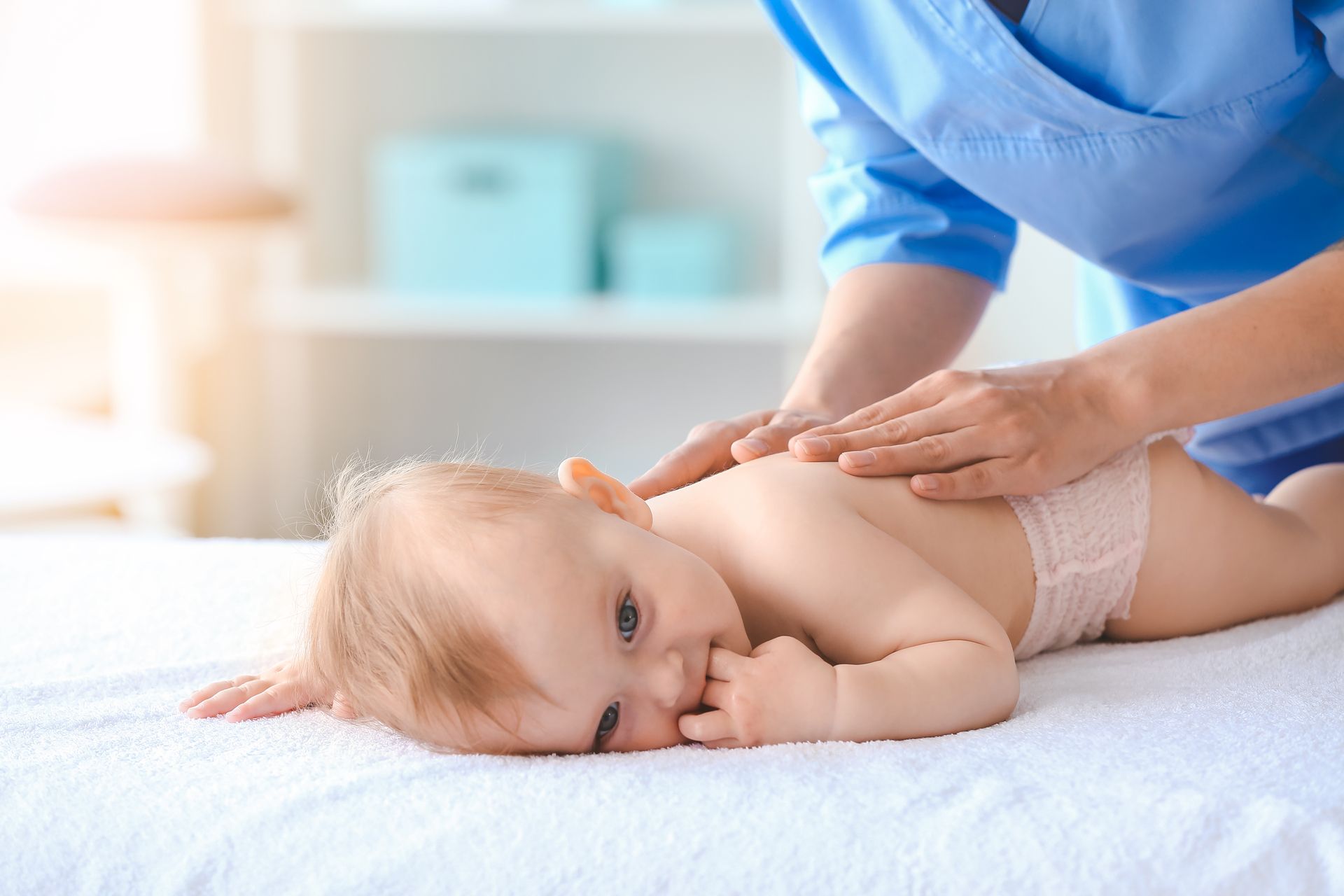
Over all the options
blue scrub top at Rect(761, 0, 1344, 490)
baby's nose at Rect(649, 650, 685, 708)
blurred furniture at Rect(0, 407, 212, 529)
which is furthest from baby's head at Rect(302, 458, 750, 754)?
blurred furniture at Rect(0, 407, 212, 529)

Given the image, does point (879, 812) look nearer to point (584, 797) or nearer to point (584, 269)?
point (584, 797)

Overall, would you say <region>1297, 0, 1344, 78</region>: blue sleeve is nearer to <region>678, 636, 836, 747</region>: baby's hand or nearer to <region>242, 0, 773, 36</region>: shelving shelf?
<region>678, 636, 836, 747</region>: baby's hand

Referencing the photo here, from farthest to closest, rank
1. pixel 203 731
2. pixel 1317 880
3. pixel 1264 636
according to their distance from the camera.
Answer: pixel 1264 636, pixel 203 731, pixel 1317 880

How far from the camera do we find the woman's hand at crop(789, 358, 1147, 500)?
979 mm

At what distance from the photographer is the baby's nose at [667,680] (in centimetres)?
84

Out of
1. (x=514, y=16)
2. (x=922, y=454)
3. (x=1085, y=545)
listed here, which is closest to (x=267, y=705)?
(x=922, y=454)

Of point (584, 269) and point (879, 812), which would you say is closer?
point (879, 812)

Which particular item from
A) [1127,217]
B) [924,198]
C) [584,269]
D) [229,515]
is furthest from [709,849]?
[229,515]

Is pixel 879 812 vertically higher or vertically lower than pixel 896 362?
lower

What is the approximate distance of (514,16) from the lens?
8.93 ft

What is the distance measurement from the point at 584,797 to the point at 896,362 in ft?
2.16

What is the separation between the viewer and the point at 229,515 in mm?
3016

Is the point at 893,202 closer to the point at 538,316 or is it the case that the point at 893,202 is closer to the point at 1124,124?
the point at 1124,124

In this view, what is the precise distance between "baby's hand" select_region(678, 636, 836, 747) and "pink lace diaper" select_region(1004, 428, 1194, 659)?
0.92ft
